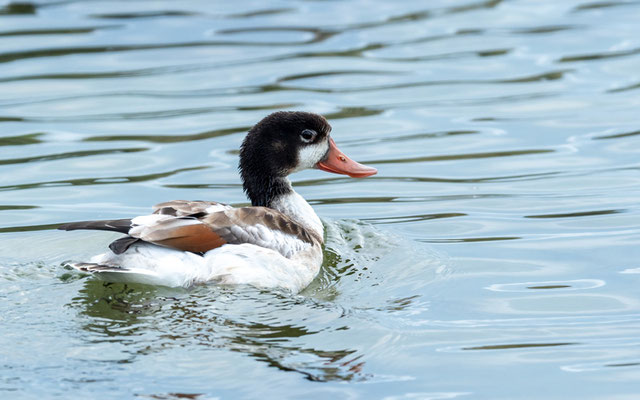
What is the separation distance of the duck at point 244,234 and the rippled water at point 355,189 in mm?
213

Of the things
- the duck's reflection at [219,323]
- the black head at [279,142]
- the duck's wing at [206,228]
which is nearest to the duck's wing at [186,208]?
the duck's wing at [206,228]

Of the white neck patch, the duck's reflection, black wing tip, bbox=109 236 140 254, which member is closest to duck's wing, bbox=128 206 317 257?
black wing tip, bbox=109 236 140 254

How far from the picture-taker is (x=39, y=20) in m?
18.1

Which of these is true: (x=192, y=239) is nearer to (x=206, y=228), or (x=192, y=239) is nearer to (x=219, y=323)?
(x=206, y=228)

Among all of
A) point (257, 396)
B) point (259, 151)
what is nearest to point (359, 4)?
point (259, 151)

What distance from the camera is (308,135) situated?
970 centimetres

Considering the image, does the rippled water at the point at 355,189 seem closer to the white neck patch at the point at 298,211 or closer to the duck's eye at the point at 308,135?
the white neck patch at the point at 298,211

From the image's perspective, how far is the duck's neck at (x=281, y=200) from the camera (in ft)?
31.4

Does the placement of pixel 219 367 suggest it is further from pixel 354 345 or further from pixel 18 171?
pixel 18 171

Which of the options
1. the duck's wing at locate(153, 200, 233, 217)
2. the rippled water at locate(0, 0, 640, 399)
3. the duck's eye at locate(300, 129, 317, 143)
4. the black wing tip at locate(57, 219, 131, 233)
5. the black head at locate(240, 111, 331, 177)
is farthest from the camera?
the duck's eye at locate(300, 129, 317, 143)

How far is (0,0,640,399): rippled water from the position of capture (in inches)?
271

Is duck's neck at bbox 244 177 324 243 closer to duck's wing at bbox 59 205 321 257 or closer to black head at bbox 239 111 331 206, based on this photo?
black head at bbox 239 111 331 206

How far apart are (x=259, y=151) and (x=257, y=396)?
349 cm

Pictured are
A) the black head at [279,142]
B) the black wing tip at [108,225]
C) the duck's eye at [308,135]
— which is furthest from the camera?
the duck's eye at [308,135]
